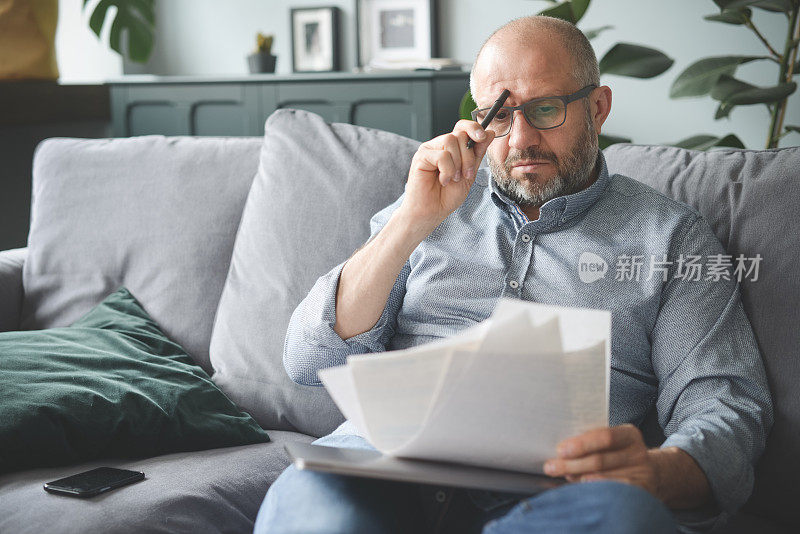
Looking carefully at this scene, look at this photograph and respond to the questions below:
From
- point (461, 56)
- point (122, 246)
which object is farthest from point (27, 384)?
point (461, 56)

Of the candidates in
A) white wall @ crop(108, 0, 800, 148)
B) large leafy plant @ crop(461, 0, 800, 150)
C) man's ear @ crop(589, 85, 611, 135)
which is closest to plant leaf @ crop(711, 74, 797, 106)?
large leafy plant @ crop(461, 0, 800, 150)

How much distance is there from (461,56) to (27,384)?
2.15 metres

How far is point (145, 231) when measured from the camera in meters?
1.76

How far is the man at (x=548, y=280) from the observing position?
3.44 feet

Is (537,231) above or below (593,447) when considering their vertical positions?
above

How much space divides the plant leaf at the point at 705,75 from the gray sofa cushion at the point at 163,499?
145 centimetres

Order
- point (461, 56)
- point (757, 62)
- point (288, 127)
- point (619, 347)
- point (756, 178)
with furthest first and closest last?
point (461, 56), point (757, 62), point (288, 127), point (756, 178), point (619, 347)

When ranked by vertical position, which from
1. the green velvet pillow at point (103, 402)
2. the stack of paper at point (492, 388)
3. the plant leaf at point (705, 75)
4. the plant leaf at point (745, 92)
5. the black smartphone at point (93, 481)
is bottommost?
the black smartphone at point (93, 481)

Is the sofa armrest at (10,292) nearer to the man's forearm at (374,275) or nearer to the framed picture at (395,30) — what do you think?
the man's forearm at (374,275)

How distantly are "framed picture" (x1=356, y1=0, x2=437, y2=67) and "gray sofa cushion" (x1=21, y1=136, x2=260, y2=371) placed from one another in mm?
1341

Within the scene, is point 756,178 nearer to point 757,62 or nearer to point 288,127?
point 288,127

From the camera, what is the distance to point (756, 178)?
1.33 m

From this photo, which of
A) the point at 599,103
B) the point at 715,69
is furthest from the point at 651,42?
the point at 599,103

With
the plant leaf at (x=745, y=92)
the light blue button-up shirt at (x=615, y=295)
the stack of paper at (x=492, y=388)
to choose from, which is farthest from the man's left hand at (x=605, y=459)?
the plant leaf at (x=745, y=92)
